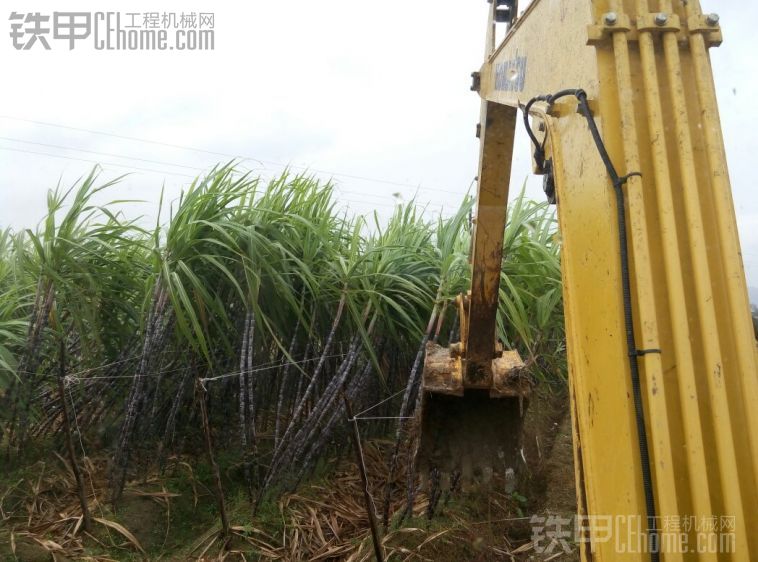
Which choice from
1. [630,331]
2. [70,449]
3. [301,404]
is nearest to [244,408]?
[301,404]

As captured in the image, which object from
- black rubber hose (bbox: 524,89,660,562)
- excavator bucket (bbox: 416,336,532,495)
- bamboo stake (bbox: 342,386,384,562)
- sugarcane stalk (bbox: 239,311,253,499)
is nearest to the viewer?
black rubber hose (bbox: 524,89,660,562)

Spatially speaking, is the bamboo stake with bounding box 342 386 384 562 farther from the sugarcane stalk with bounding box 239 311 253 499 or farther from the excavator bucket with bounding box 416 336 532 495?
the sugarcane stalk with bounding box 239 311 253 499

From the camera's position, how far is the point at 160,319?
10.4 ft

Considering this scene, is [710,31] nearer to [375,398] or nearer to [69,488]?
[375,398]

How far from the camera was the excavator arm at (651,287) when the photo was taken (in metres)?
1.18

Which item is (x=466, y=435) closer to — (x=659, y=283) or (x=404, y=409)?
(x=404, y=409)

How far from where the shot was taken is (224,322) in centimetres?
340

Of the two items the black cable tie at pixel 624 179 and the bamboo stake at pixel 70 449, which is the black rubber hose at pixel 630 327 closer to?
the black cable tie at pixel 624 179

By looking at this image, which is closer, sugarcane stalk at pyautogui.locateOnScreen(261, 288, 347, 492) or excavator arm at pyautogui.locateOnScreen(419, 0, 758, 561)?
excavator arm at pyautogui.locateOnScreen(419, 0, 758, 561)

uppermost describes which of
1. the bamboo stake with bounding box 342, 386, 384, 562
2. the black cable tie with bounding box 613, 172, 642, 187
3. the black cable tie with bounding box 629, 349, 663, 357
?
the black cable tie with bounding box 613, 172, 642, 187

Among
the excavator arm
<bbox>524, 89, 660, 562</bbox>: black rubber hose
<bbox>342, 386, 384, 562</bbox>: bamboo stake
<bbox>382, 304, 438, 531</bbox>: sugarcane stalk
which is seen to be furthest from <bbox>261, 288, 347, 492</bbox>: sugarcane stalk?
<bbox>524, 89, 660, 562</bbox>: black rubber hose

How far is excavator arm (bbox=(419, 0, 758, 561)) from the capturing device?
1181mm

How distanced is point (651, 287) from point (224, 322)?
2556 mm

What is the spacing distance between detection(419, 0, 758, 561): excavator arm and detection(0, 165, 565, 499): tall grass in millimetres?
1892
